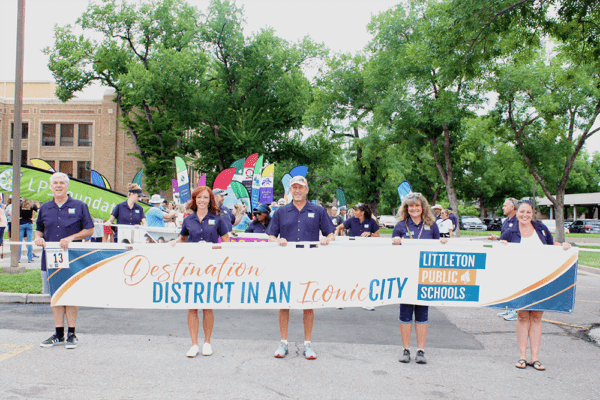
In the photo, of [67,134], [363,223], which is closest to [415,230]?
[363,223]

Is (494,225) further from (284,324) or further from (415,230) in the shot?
(284,324)

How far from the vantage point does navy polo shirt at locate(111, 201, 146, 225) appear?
9578mm

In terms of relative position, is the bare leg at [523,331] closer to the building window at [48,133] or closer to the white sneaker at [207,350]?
the white sneaker at [207,350]

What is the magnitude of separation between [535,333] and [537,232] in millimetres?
1086

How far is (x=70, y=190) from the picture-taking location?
10406 millimetres

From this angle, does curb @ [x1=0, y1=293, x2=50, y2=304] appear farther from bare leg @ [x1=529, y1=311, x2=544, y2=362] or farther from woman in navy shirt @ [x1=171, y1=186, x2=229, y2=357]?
bare leg @ [x1=529, y1=311, x2=544, y2=362]

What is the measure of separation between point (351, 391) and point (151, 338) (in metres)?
2.80

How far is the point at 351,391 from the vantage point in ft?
14.0

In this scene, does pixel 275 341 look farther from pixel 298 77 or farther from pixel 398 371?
pixel 298 77

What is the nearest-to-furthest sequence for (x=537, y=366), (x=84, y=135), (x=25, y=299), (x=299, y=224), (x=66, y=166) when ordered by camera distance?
(x=537, y=366) → (x=299, y=224) → (x=25, y=299) → (x=84, y=135) → (x=66, y=166)

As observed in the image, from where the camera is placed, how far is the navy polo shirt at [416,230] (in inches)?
216

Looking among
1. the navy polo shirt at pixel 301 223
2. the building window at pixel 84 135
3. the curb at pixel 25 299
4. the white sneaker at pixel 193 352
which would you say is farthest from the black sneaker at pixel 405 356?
the building window at pixel 84 135

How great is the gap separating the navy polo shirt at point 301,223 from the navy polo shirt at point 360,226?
3522mm

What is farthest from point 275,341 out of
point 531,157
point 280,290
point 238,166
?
point 531,157
